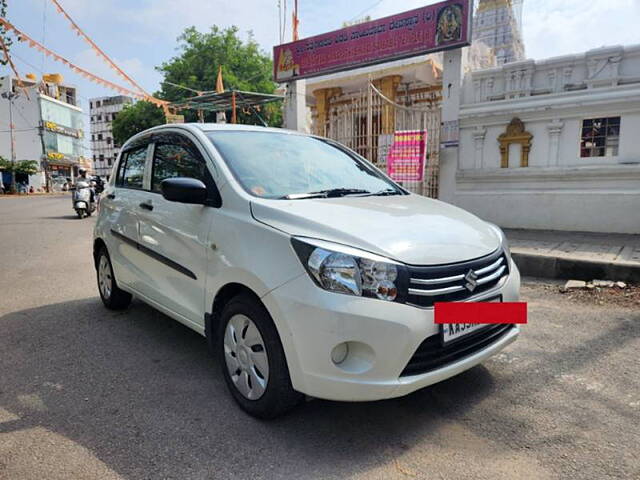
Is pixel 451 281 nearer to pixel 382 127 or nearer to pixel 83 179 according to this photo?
pixel 382 127

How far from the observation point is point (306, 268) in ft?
6.88

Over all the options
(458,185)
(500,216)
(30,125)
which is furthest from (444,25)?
(30,125)

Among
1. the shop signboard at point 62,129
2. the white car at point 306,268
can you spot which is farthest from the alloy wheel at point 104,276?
the shop signboard at point 62,129

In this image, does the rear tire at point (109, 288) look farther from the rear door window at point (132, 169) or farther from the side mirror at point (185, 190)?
the side mirror at point (185, 190)

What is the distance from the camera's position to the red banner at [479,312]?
216 cm

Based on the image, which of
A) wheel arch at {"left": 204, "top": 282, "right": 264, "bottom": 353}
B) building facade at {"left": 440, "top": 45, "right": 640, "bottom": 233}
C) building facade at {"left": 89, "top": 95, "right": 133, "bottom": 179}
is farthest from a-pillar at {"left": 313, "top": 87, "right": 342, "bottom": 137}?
building facade at {"left": 89, "top": 95, "right": 133, "bottom": 179}

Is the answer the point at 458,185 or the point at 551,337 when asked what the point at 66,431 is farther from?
the point at 458,185

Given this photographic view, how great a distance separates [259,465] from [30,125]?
5457 centimetres

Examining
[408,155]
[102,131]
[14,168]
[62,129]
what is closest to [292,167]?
[408,155]

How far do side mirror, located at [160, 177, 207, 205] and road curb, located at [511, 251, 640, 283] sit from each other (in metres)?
4.61

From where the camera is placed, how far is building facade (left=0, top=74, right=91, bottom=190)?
148ft

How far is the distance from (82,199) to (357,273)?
13.1 meters

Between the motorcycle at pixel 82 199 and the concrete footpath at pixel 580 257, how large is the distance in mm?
11442

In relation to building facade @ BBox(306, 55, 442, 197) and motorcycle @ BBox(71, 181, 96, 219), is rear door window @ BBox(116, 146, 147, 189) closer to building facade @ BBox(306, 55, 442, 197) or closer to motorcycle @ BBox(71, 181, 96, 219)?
building facade @ BBox(306, 55, 442, 197)
